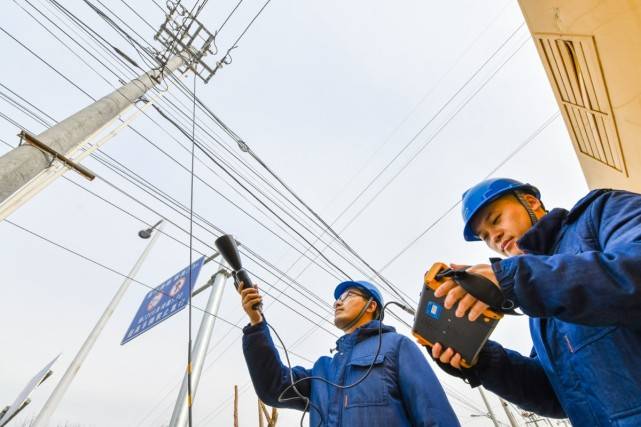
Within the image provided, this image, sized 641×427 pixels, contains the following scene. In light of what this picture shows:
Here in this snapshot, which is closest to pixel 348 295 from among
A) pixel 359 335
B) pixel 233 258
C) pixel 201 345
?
pixel 359 335

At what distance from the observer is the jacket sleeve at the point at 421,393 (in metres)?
1.53

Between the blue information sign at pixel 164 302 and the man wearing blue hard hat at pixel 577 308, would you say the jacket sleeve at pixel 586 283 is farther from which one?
the blue information sign at pixel 164 302

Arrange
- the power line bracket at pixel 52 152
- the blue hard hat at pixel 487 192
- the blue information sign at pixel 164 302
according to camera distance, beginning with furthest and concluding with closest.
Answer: the blue information sign at pixel 164 302 → the power line bracket at pixel 52 152 → the blue hard hat at pixel 487 192

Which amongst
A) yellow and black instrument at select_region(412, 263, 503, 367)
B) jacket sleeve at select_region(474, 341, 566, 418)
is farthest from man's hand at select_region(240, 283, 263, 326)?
jacket sleeve at select_region(474, 341, 566, 418)

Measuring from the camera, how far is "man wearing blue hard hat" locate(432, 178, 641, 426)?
0.84m

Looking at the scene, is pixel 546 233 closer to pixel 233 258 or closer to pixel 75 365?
pixel 233 258

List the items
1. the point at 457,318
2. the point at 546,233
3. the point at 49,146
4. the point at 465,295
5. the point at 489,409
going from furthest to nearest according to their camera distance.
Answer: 1. the point at 489,409
2. the point at 49,146
3. the point at 546,233
4. the point at 457,318
5. the point at 465,295

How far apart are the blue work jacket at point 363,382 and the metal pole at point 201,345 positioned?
3.59 ft

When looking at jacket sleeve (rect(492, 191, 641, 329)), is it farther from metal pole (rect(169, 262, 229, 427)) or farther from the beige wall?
metal pole (rect(169, 262, 229, 427))

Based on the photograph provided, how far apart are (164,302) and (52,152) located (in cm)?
270

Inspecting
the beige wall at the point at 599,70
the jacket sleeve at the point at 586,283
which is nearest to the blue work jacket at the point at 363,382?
the jacket sleeve at the point at 586,283

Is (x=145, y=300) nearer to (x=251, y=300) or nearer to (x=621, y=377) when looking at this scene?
(x=251, y=300)

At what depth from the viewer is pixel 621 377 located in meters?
0.98

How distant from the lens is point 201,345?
397 cm
